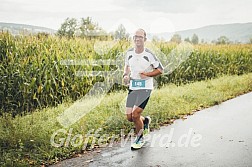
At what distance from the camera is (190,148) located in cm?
555

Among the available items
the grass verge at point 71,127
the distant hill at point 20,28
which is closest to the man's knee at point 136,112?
the grass verge at point 71,127

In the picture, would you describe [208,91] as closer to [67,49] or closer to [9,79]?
[67,49]

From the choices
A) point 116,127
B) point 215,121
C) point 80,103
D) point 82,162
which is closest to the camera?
point 82,162

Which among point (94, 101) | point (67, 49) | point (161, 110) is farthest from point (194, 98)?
point (67, 49)

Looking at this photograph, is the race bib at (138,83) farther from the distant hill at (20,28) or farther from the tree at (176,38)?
the tree at (176,38)

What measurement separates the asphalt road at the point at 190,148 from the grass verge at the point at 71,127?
341 millimetres

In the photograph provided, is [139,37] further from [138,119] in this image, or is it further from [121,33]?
[121,33]

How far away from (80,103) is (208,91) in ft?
16.0

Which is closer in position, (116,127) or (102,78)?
(116,127)

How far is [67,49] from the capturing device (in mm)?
9758

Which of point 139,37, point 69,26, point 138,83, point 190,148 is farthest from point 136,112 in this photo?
point 69,26

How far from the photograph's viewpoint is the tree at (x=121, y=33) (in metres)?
12.7

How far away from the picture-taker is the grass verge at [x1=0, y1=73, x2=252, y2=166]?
510 cm

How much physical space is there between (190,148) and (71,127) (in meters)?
2.29
